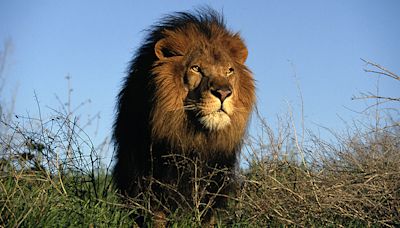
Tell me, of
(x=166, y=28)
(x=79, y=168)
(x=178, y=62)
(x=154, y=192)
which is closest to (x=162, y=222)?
(x=154, y=192)

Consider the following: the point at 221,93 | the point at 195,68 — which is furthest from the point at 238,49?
the point at 221,93

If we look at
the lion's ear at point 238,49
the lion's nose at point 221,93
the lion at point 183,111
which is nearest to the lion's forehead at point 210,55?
the lion at point 183,111

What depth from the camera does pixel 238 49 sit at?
544 centimetres

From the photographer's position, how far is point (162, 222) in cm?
487

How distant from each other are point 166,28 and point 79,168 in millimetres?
1374

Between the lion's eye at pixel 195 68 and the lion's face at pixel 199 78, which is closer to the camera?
the lion's face at pixel 199 78

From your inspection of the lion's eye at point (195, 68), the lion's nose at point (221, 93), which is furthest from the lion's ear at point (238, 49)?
the lion's nose at point (221, 93)

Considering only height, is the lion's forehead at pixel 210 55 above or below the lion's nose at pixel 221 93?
above

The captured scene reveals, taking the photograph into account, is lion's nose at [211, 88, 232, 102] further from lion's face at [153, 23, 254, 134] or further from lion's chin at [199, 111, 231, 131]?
lion's chin at [199, 111, 231, 131]

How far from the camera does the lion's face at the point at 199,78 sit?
4.83 metres

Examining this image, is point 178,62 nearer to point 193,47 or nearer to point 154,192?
point 193,47

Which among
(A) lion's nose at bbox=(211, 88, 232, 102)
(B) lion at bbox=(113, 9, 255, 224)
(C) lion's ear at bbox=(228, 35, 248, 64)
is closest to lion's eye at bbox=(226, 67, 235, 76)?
(B) lion at bbox=(113, 9, 255, 224)

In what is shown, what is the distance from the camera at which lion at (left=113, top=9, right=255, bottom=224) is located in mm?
4938

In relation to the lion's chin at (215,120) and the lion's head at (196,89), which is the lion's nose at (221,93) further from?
the lion's chin at (215,120)
